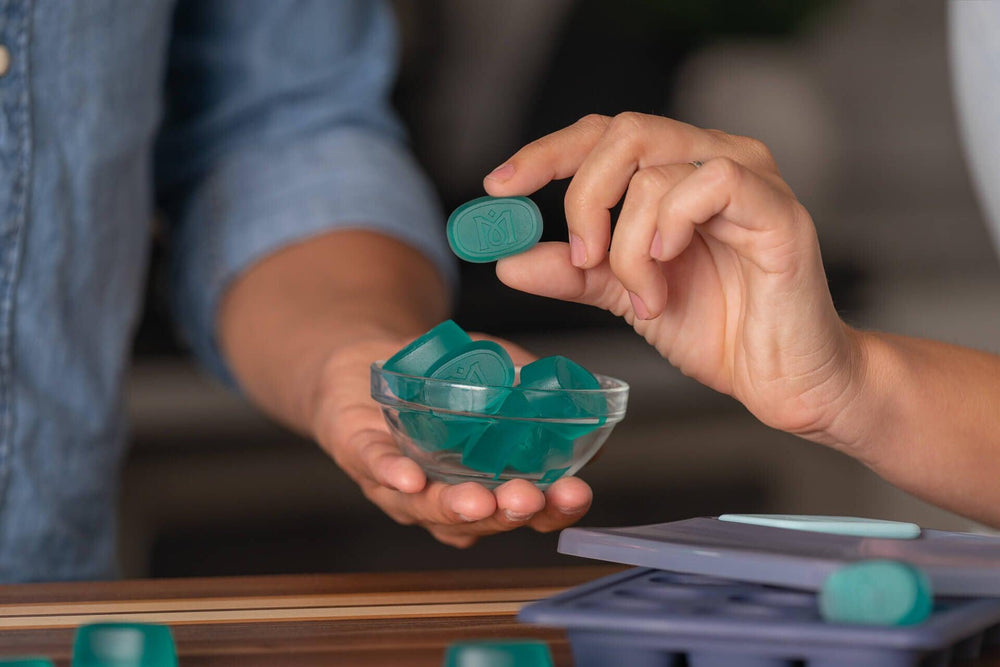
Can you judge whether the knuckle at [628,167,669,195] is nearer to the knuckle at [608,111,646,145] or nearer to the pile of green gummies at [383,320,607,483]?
the knuckle at [608,111,646,145]

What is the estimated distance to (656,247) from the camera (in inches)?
27.0

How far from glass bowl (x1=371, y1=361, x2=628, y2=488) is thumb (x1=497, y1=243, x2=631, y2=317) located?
80 mm

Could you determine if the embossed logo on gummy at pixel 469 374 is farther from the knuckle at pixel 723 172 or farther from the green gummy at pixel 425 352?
the knuckle at pixel 723 172

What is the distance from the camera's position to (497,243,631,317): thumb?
782 millimetres

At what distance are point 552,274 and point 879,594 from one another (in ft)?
1.17

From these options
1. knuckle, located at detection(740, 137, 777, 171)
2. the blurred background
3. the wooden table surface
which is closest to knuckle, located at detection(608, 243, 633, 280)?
knuckle, located at detection(740, 137, 777, 171)

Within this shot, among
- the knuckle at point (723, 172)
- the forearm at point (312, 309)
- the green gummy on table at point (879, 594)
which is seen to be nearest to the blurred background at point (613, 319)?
the forearm at point (312, 309)

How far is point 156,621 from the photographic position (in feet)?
2.30

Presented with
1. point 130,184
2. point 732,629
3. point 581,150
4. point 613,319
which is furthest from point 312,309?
point 613,319

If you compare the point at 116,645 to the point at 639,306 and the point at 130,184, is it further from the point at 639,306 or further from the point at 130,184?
the point at 130,184

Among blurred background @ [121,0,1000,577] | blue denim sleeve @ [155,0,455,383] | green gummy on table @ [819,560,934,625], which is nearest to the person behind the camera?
green gummy on table @ [819,560,934,625]

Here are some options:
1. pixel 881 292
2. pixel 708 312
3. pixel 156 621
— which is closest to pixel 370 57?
pixel 708 312

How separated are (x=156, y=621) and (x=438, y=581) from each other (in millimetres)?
204

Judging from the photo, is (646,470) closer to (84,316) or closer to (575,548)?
(84,316)
